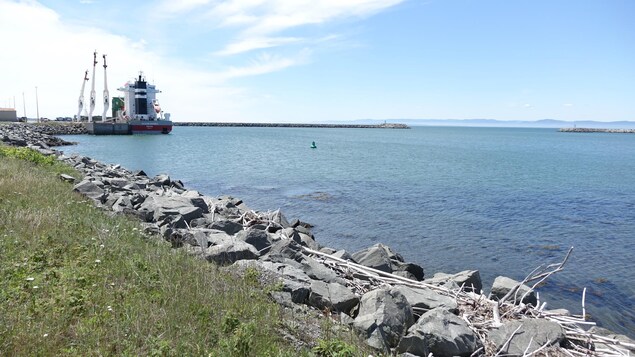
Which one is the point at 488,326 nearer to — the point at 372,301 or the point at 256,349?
the point at 372,301

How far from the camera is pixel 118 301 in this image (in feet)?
19.8

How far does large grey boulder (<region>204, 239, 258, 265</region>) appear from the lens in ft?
29.6

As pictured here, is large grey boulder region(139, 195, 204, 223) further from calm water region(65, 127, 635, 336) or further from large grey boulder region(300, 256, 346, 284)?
calm water region(65, 127, 635, 336)

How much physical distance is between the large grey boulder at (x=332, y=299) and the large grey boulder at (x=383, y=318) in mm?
296

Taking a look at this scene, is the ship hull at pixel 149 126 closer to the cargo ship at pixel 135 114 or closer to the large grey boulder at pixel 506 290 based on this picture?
the cargo ship at pixel 135 114

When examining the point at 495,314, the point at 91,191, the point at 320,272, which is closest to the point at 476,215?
the point at 320,272

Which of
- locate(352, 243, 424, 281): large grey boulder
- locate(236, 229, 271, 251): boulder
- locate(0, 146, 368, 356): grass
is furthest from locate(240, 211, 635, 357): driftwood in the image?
locate(0, 146, 368, 356): grass

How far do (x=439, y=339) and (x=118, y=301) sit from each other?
438 centimetres

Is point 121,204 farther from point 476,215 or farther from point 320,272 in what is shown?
point 476,215

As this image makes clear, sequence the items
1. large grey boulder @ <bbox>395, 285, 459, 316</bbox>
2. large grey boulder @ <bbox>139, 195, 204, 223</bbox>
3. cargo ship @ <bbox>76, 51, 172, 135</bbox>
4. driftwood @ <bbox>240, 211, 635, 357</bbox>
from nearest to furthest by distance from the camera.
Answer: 1. driftwood @ <bbox>240, 211, 635, 357</bbox>
2. large grey boulder @ <bbox>395, 285, 459, 316</bbox>
3. large grey boulder @ <bbox>139, 195, 204, 223</bbox>
4. cargo ship @ <bbox>76, 51, 172, 135</bbox>

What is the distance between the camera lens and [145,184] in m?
22.3

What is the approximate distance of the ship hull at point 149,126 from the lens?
95688 mm

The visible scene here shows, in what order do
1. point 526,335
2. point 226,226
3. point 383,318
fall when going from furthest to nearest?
1. point 226,226
2. point 526,335
3. point 383,318

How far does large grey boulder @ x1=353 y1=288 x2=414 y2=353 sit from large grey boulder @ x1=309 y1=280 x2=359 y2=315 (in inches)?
11.7
